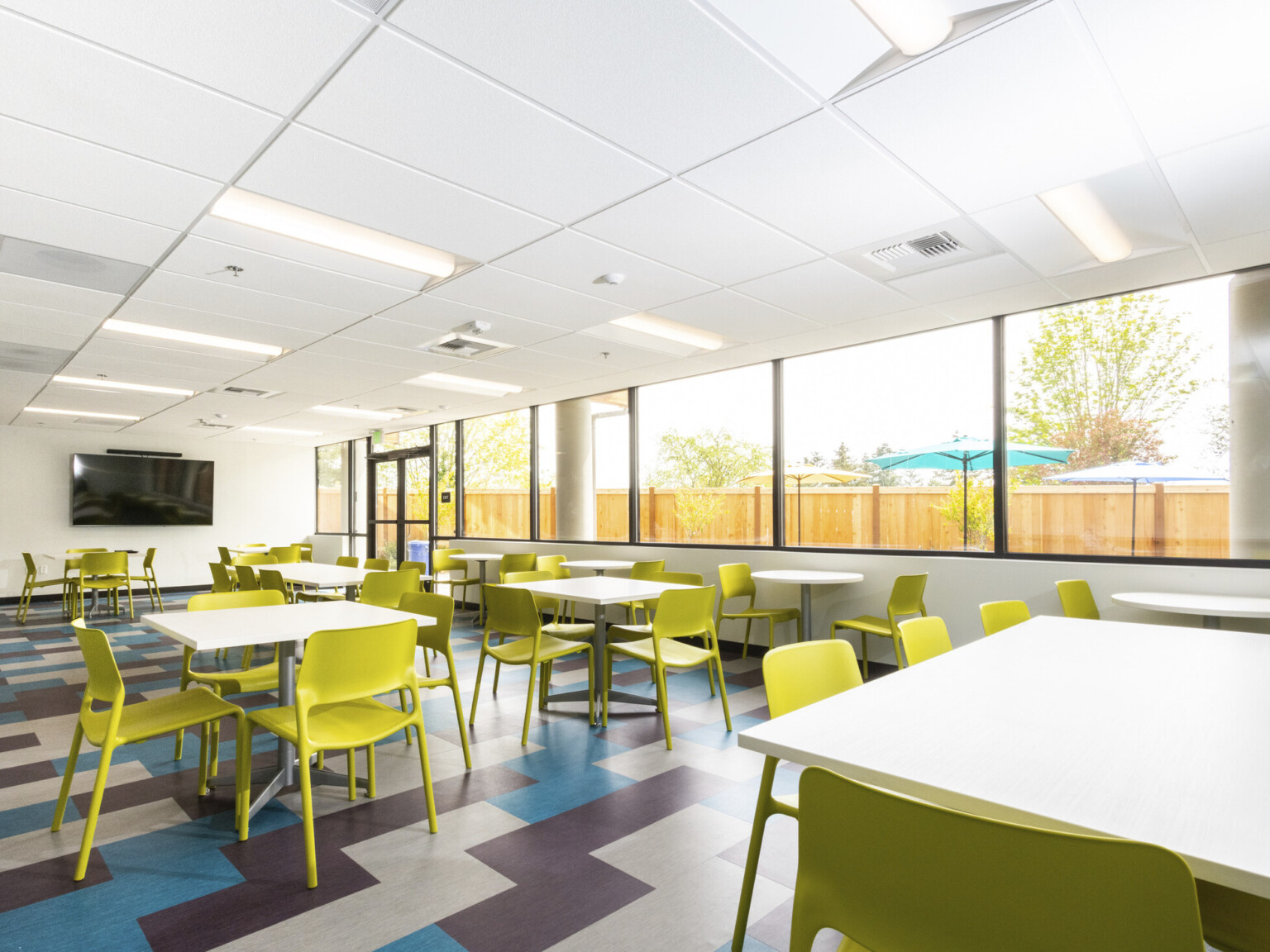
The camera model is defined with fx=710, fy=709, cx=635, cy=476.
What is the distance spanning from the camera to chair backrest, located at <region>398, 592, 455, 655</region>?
11.7ft

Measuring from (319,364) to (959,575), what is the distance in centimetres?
556

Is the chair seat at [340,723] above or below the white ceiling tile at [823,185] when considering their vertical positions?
below

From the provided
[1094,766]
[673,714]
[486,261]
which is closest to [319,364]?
[486,261]

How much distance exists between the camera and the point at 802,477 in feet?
20.5

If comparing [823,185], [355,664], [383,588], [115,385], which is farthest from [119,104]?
[115,385]

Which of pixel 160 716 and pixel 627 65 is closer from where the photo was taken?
pixel 627 65

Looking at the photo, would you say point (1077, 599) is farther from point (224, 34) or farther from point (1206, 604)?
point (224, 34)

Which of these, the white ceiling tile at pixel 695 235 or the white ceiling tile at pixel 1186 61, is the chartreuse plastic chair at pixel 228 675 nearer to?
the white ceiling tile at pixel 695 235

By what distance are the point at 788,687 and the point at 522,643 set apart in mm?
2718

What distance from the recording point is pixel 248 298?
4457 millimetres

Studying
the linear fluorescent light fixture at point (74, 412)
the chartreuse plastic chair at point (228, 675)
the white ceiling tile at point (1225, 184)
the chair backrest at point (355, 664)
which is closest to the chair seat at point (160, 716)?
the chartreuse plastic chair at point (228, 675)

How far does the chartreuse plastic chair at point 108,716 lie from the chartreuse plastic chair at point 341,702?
0.25m

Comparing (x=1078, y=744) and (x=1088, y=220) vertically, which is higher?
(x=1088, y=220)

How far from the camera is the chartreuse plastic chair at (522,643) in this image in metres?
3.92
